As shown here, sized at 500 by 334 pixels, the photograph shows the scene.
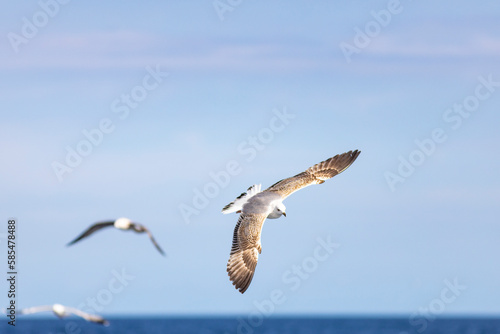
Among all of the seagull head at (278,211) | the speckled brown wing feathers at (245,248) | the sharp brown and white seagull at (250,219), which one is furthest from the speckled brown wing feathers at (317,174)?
the speckled brown wing feathers at (245,248)

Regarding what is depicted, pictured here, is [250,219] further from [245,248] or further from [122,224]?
[122,224]

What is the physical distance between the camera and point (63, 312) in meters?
20.4

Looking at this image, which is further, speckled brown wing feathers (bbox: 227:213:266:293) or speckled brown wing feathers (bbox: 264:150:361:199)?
speckled brown wing feathers (bbox: 264:150:361:199)

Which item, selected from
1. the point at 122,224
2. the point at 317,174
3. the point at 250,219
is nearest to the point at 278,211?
the point at 250,219

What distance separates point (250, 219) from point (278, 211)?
0.98 m

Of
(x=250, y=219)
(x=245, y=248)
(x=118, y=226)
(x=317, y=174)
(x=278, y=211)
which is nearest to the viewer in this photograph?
(x=118, y=226)

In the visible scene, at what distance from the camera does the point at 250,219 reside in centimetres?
2472

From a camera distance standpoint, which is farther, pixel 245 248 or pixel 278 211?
pixel 278 211

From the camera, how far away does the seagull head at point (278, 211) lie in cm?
2527

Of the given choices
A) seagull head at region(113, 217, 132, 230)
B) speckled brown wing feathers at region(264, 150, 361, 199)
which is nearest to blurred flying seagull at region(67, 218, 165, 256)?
seagull head at region(113, 217, 132, 230)

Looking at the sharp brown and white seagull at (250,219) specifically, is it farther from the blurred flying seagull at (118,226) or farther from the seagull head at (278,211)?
the blurred flying seagull at (118,226)

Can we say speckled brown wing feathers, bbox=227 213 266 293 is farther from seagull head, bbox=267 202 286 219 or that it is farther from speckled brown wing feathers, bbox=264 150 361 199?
speckled brown wing feathers, bbox=264 150 361 199

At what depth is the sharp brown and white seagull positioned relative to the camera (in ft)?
79.6
